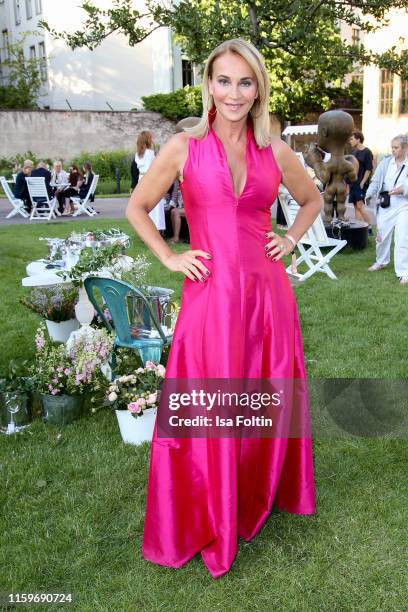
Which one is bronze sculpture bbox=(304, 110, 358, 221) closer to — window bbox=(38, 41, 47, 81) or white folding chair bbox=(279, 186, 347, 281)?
white folding chair bbox=(279, 186, 347, 281)

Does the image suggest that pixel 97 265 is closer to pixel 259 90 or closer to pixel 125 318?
pixel 125 318

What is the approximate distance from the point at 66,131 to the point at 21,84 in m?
7.53

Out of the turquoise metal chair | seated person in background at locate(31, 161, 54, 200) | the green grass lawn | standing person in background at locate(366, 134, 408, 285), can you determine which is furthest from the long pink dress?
seated person in background at locate(31, 161, 54, 200)

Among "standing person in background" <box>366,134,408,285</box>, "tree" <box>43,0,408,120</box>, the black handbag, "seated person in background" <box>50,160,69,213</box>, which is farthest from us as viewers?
"seated person in background" <box>50,160,69,213</box>

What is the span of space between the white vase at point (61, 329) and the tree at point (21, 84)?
30.5 meters

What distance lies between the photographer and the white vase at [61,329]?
5.62 meters

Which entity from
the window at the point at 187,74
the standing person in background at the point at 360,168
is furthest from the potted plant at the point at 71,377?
the window at the point at 187,74

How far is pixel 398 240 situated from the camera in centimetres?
792

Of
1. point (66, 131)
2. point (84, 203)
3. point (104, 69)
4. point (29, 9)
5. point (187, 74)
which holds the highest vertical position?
point (29, 9)

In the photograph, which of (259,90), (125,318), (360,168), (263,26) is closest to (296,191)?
(259,90)

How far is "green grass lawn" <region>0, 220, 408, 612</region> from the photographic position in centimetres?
254

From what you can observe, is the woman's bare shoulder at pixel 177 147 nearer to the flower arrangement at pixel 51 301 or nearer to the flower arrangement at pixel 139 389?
the flower arrangement at pixel 139 389

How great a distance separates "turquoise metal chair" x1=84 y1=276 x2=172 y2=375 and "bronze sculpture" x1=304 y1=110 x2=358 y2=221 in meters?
6.77

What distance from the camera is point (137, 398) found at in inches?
146
